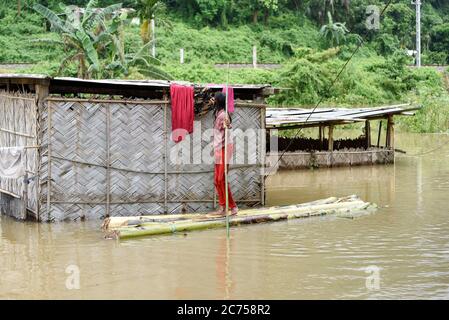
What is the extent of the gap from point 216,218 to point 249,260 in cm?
153

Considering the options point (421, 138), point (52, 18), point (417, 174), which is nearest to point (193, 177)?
point (417, 174)

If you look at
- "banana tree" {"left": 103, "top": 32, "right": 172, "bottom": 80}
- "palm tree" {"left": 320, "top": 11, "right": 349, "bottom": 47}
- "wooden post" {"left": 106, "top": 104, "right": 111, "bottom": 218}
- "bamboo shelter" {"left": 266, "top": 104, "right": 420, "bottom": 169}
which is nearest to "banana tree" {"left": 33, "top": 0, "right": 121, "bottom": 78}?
"banana tree" {"left": 103, "top": 32, "right": 172, "bottom": 80}

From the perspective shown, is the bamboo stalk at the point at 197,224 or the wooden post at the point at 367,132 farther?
the wooden post at the point at 367,132

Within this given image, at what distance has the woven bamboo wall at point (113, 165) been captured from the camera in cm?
987

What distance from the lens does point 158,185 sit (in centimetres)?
1038

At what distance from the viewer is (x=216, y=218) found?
31.9ft

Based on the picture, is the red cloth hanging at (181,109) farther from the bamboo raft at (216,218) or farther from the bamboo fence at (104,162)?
the bamboo raft at (216,218)

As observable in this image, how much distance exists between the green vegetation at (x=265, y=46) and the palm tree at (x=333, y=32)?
0.18 feet

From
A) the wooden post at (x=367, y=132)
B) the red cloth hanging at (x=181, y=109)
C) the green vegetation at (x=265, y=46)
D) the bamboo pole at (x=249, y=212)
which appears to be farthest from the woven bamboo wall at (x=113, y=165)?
the green vegetation at (x=265, y=46)

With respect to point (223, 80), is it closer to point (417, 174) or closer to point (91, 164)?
point (417, 174)

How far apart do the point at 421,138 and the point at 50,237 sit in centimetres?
1572

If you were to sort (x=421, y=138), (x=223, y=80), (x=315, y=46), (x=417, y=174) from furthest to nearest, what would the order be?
1. (x=315, y=46)
2. (x=223, y=80)
3. (x=421, y=138)
4. (x=417, y=174)

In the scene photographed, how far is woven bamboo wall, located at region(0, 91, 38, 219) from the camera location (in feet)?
32.6
